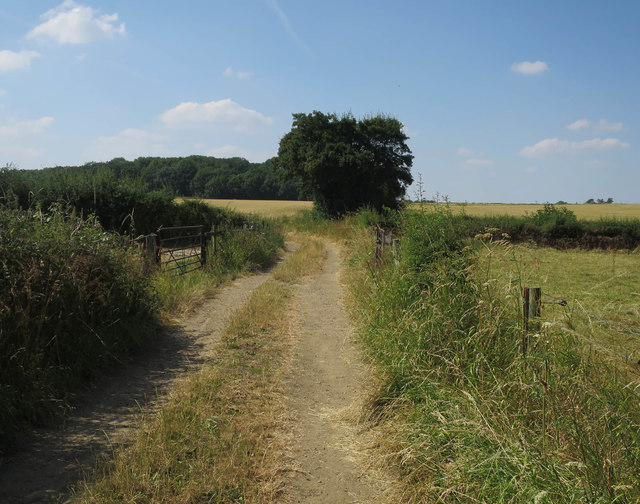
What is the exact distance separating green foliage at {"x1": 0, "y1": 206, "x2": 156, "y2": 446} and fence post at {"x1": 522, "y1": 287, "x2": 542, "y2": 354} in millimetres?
4183

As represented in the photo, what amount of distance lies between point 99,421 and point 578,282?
14.6 m

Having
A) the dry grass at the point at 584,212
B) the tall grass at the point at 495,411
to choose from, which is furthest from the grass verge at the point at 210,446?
the dry grass at the point at 584,212

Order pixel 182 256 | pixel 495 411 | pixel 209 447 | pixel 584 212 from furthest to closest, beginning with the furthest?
pixel 584 212 → pixel 182 256 → pixel 209 447 → pixel 495 411

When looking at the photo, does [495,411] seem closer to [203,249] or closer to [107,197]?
[203,249]

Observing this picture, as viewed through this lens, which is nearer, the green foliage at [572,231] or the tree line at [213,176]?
the green foliage at [572,231]

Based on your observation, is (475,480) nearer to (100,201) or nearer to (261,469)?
(261,469)

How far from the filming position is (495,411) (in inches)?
124

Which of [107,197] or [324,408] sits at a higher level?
[107,197]

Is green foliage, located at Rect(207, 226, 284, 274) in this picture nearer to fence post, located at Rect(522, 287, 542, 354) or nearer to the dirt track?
the dirt track

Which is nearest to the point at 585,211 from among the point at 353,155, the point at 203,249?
the point at 353,155

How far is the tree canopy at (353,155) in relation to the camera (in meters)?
33.5

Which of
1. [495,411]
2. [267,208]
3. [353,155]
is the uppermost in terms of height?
[353,155]

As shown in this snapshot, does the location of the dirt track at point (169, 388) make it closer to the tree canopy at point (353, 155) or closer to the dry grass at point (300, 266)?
the dry grass at point (300, 266)

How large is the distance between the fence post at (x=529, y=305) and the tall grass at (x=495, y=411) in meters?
Answer: 0.09
